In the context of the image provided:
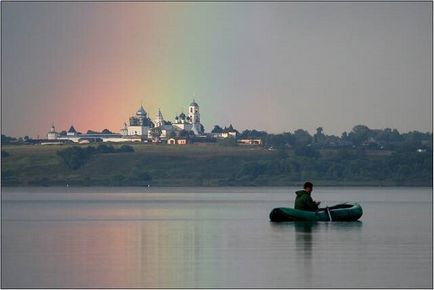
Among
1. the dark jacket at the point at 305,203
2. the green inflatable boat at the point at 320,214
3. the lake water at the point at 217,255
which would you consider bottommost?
the lake water at the point at 217,255

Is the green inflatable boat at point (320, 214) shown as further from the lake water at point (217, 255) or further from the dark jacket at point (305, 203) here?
the lake water at point (217, 255)

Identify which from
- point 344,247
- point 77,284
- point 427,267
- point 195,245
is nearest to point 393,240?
point 344,247

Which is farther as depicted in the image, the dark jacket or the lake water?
the dark jacket

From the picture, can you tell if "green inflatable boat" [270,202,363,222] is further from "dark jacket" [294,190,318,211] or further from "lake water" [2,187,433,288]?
"lake water" [2,187,433,288]

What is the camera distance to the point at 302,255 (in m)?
41.9

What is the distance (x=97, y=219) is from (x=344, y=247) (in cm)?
2950

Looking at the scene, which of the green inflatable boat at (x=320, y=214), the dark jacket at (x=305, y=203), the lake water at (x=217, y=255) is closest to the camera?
the lake water at (x=217, y=255)

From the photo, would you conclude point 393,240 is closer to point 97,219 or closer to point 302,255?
point 302,255

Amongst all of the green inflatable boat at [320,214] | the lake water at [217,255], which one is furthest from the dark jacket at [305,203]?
the lake water at [217,255]

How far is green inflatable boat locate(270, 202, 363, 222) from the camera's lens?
5950cm

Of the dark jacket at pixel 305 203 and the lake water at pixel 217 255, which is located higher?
the dark jacket at pixel 305 203

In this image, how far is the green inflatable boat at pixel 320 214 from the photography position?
59.5 metres

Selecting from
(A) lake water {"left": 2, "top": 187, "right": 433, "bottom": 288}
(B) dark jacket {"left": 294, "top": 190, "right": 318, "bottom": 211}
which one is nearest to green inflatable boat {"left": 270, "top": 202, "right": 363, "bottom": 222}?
(B) dark jacket {"left": 294, "top": 190, "right": 318, "bottom": 211}

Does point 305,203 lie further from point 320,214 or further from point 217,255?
point 217,255
